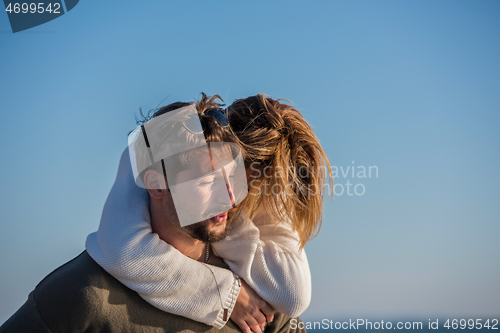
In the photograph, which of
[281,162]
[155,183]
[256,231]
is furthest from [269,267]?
[155,183]

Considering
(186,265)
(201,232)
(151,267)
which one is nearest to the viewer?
(151,267)

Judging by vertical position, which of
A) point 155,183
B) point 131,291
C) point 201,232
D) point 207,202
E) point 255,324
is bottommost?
point 255,324

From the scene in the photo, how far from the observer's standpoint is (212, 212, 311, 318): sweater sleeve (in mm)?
2068

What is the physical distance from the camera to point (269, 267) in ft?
6.90

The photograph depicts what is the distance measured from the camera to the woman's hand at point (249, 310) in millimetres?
2090

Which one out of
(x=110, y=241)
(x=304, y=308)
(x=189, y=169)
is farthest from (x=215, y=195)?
(x=304, y=308)

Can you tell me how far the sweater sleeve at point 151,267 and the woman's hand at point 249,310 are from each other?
0.29ft

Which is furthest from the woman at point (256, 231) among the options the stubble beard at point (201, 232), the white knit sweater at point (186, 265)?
the stubble beard at point (201, 232)

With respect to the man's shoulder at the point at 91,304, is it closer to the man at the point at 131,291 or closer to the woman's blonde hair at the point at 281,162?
the man at the point at 131,291

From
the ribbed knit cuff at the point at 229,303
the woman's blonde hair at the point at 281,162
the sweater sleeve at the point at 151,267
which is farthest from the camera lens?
the woman's blonde hair at the point at 281,162

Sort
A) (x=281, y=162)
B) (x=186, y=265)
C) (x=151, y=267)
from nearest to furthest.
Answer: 1. (x=151, y=267)
2. (x=186, y=265)
3. (x=281, y=162)

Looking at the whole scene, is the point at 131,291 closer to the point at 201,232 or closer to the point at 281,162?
the point at 201,232

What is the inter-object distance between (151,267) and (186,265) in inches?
6.9

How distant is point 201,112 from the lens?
230cm
